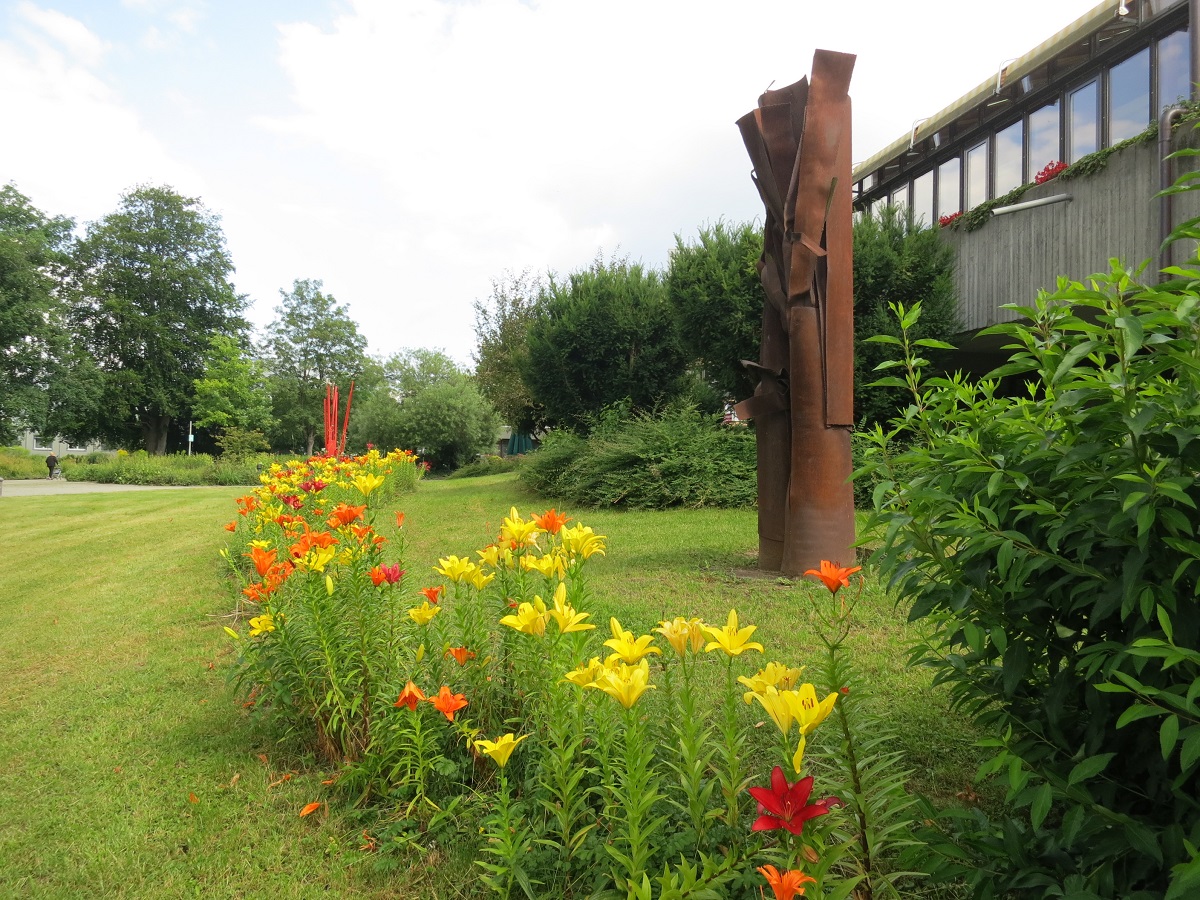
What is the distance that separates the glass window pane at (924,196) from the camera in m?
15.5

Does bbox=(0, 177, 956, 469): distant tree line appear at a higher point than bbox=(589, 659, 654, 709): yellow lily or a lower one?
higher

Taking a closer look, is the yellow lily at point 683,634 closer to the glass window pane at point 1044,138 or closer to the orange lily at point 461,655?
the orange lily at point 461,655

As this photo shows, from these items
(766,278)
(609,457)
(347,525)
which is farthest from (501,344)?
(347,525)

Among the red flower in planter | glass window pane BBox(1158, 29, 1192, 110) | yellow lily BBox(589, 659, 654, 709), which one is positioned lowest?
yellow lily BBox(589, 659, 654, 709)

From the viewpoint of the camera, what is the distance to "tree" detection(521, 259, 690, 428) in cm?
1454

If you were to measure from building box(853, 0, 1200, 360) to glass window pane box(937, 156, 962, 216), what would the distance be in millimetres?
180

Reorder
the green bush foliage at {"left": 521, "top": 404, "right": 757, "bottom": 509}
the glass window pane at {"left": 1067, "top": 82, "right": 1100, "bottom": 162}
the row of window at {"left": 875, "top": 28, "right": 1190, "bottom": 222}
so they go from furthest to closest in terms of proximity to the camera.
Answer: the glass window pane at {"left": 1067, "top": 82, "right": 1100, "bottom": 162}, the green bush foliage at {"left": 521, "top": 404, "right": 757, "bottom": 509}, the row of window at {"left": 875, "top": 28, "right": 1190, "bottom": 222}

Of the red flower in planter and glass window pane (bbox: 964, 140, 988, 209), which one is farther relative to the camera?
glass window pane (bbox: 964, 140, 988, 209)

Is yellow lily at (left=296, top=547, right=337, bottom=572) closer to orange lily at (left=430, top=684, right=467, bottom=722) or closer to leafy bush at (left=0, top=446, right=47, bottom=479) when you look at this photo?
orange lily at (left=430, top=684, right=467, bottom=722)

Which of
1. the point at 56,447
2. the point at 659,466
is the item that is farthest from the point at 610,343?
the point at 56,447

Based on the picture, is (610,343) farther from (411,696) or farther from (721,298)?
(411,696)

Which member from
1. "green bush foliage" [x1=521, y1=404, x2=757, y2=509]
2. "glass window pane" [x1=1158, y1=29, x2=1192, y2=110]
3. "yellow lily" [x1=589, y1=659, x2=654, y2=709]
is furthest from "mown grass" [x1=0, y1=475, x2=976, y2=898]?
"glass window pane" [x1=1158, y1=29, x2=1192, y2=110]

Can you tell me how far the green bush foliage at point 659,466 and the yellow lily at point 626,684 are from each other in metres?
9.11

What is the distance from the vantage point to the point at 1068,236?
1040 cm
